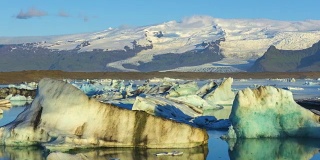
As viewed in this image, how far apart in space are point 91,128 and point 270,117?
4.24 metres

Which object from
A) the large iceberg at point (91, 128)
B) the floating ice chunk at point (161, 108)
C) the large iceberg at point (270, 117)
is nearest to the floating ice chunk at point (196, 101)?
the floating ice chunk at point (161, 108)

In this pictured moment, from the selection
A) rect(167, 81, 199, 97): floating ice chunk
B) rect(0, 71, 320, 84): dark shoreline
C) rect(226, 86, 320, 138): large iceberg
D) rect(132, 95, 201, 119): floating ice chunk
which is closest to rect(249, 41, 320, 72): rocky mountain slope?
rect(0, 71, 320, 84): dark shoreline

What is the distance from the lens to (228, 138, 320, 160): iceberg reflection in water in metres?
11.8

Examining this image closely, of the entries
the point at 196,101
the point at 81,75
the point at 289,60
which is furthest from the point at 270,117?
the point at 289,60

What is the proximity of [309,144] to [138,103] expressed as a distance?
4603mm

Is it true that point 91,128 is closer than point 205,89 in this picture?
Yes

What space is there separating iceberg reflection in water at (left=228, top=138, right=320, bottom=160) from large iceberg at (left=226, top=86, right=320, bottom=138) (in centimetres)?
28

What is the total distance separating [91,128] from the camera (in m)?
12.3

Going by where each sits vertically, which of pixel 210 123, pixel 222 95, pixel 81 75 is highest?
pixel 210 123

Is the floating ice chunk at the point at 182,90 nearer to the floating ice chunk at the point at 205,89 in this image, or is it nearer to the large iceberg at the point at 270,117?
the floating ice chunk at the point at 205,89

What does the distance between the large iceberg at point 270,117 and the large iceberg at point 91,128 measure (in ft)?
5.67

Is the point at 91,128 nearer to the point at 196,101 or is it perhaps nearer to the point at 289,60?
the point at 196,101

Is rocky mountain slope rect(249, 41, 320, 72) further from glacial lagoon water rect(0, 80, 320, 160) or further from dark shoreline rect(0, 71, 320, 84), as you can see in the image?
glacial lagoon water rect(0, 80, 320, 160)

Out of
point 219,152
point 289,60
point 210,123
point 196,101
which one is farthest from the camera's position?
point 289,60
